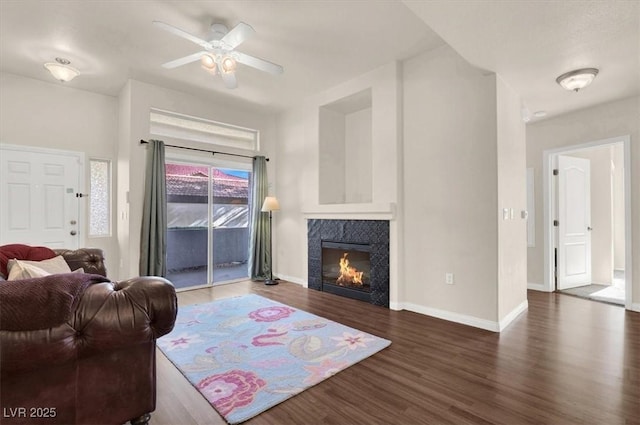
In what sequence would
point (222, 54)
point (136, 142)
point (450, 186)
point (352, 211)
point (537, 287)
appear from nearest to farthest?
point (222, 54) < point (450, 186) < point (352, 211) < point (136, 142) < point (537, 287)

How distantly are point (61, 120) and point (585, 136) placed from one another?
7.79m

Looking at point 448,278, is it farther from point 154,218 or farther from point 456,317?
point 154,218

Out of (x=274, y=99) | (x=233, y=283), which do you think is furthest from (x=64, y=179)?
(x=274, y=99)

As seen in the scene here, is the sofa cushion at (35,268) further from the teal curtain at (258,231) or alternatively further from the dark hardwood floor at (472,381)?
the teal curtain at (258,231)

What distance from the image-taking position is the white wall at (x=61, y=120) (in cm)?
418

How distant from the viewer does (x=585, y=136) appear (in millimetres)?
4484

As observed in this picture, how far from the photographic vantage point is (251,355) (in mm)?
2605

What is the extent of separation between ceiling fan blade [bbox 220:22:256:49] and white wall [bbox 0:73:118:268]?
10.6 feet

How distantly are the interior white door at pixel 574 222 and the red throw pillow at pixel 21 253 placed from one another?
6668 mm

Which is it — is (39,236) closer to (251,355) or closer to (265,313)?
(265,313)

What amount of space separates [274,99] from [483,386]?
4.79 m

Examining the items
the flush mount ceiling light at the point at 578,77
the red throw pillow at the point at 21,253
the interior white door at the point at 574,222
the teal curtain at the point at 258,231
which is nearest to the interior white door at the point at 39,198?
the red throw pillow at the point at 21,253

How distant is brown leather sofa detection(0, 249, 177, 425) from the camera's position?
1.29 m

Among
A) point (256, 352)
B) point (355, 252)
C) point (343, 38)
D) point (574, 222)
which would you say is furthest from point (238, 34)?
point (574, 222)
